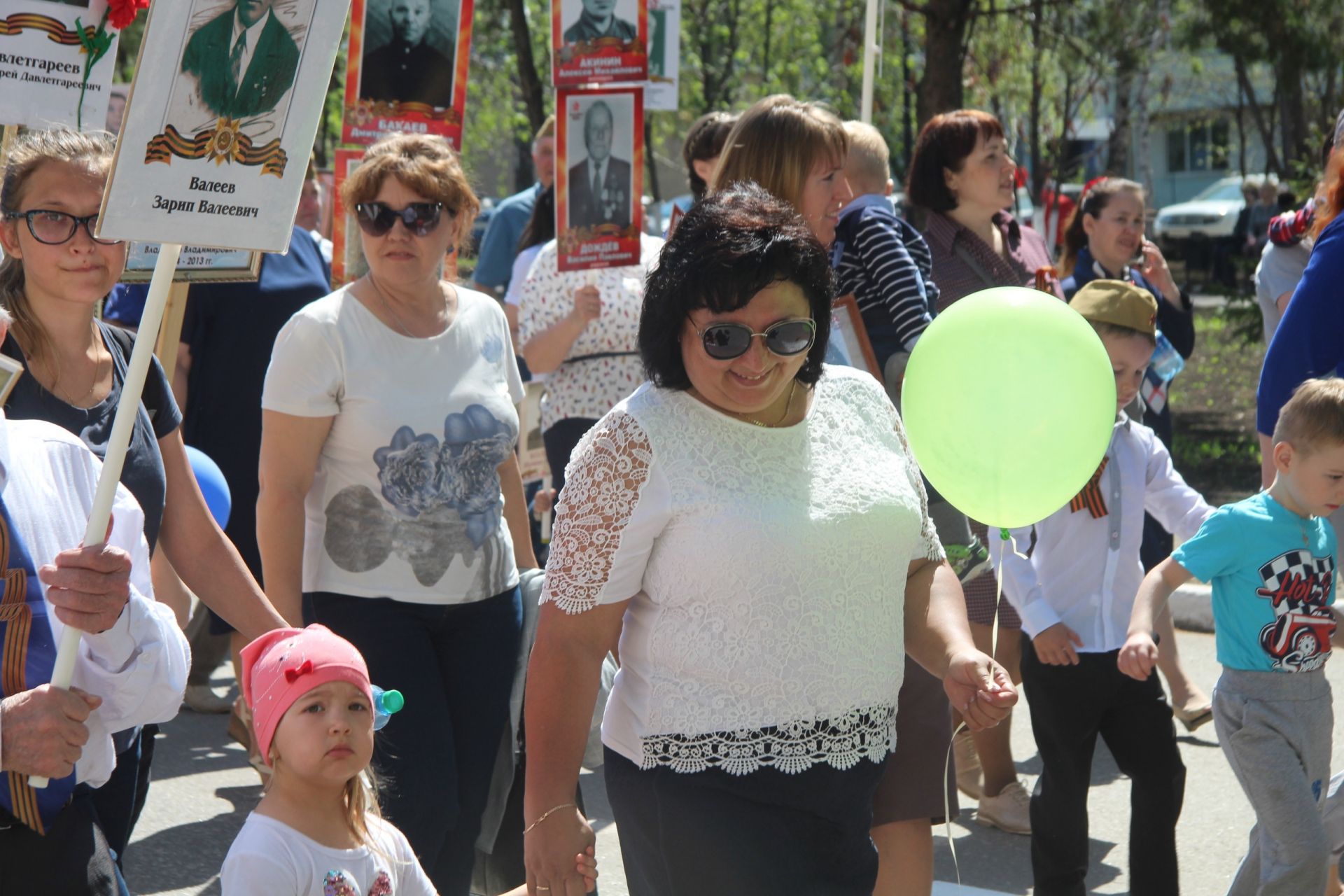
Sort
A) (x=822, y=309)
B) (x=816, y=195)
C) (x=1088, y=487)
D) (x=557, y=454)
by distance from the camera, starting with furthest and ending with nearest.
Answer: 1. (x=557, y=454)
2. (x=1088, y=487)
3. (x=816, y=195)
4. (x=822, y=309)

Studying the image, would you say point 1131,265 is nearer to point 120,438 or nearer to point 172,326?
point 172,326

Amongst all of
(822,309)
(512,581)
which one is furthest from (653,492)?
(512,581)

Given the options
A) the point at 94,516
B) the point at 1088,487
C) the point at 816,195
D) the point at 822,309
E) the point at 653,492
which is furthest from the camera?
the point at 1088,487

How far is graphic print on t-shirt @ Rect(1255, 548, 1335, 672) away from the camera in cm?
378

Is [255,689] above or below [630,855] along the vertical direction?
above

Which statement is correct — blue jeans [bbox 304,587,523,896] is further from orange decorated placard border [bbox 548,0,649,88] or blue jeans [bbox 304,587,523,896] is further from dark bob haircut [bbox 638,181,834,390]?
orange decorated placard border [bbox 548,0,649,88]

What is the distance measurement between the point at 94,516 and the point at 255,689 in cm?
62

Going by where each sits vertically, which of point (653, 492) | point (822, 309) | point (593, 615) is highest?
point (822, 309)

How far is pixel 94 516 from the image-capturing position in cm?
248

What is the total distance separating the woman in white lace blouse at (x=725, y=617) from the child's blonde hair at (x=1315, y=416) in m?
1.40

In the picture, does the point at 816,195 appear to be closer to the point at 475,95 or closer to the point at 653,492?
the point at 653,492

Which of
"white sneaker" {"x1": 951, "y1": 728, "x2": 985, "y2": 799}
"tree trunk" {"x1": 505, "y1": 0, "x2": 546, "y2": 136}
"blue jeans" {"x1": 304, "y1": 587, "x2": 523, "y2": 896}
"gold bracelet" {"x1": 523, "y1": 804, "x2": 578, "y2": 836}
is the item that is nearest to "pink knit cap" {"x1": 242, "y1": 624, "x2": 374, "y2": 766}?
"gold bracelet" {"x1": 523, "y1": 804, "x2": 578, "y2": 836}

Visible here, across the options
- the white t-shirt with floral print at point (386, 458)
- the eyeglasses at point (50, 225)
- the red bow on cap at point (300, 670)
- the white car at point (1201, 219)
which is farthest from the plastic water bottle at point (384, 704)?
the white car at point (1201, 219)

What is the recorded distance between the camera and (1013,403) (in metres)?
3.13
